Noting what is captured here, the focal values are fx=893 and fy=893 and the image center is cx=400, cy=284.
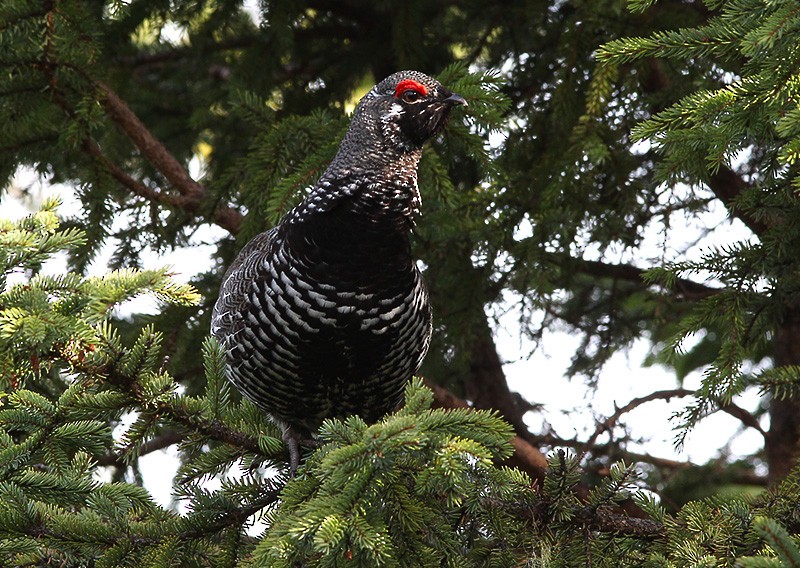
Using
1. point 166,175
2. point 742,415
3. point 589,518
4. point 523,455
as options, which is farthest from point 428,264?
point 589,518

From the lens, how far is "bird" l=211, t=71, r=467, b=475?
11.5ft

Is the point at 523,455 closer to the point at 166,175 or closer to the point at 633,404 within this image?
the point at 633,404

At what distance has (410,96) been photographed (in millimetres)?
3734

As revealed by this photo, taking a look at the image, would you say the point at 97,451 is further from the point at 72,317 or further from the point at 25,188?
the point at 25,188

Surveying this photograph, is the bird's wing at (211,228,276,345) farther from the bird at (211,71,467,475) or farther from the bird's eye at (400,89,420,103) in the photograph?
the bird's eye at (400,89,420,103)

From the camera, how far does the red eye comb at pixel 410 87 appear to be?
3.72 meters

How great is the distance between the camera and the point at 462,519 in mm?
2807

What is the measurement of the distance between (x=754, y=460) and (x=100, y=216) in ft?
16.6

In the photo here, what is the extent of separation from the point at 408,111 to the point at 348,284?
0.80 m

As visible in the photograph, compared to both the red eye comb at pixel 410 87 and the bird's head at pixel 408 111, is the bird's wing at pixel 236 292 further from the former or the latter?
the red eye comb at pixel 410 87

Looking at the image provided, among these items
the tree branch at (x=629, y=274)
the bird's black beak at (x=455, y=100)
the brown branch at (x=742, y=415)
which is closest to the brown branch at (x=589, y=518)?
the bird's black beak at (x=455, y=100)

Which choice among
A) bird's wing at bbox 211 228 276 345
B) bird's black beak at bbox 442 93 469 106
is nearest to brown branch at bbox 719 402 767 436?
bird's black beak at bbox 442 93 469 106

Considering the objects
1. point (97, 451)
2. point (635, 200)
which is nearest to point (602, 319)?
point (635, 200)

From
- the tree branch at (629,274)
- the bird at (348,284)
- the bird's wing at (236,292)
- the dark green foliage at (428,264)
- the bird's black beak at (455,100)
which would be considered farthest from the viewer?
the tree branch at (629,274)
